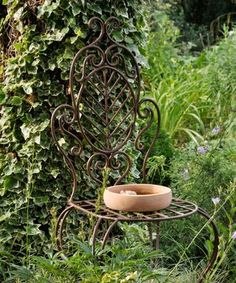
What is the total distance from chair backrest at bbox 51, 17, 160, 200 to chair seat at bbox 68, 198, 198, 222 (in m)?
0.22

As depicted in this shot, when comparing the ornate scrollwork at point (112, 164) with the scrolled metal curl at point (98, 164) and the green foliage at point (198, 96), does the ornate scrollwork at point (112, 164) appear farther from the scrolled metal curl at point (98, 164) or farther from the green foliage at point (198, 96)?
the green foliage at point (198, 96)

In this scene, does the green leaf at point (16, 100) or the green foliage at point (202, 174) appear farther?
the green foliage at point (202, 174)

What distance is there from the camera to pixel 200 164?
12.9 feet

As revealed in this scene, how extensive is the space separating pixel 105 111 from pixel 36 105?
1.17ft

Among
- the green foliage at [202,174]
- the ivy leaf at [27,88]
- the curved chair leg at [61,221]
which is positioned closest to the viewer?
the curved chair leg at [61,221]

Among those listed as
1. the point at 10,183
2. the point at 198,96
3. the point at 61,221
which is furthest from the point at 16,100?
the point at 198,96

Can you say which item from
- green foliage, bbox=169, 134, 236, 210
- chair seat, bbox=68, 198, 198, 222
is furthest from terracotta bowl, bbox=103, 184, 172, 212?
green foliage, bbox=169, 134, 236, 210

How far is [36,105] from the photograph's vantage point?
329cm

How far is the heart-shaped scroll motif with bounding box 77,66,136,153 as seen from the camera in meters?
3.22

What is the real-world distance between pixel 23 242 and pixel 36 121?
64 centimetres

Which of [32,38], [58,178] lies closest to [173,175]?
[58,178]

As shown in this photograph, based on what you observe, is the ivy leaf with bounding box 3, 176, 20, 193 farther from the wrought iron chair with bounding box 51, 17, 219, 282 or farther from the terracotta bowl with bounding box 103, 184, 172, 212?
the terracotta bowl with bounding box 103, 184, 172, 212

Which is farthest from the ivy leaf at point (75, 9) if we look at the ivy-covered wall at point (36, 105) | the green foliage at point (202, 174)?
the green foliage at point (202, 174)

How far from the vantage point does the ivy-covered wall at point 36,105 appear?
328 cm
